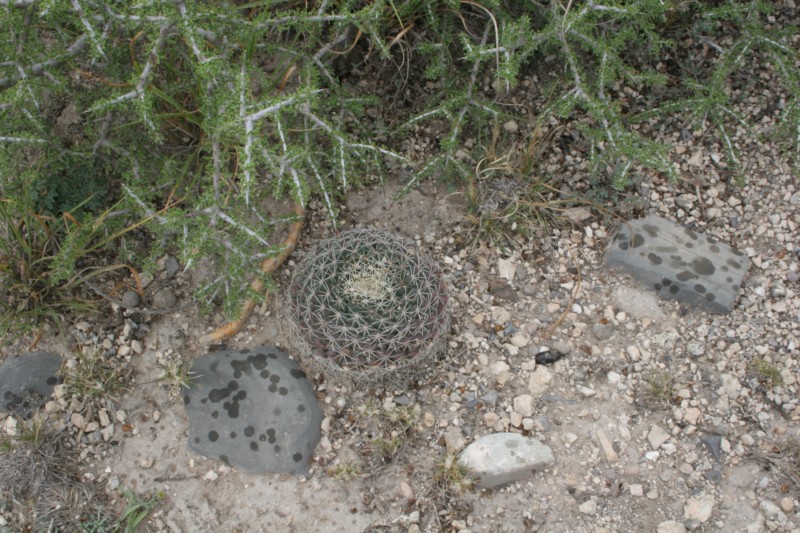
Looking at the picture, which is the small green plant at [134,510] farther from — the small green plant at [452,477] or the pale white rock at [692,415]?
the pale white rock at [692,415]

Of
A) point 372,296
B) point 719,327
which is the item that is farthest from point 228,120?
point 719,327

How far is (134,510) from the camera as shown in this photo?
305 centimetres

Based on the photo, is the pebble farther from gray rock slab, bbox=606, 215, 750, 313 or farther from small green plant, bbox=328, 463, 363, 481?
small green plant, bbox=328, 463, 363, 481

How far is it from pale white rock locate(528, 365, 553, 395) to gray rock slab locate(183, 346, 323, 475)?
0.99 meters

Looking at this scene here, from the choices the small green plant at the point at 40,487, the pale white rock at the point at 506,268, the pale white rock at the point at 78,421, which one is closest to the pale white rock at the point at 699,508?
the pale white rock at the point at 506,268

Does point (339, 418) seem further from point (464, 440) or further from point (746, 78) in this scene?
point (746, 78)

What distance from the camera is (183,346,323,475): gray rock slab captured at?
10.3 feet

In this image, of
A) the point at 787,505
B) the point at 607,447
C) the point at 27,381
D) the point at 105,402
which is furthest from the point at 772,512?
the point at 27,381

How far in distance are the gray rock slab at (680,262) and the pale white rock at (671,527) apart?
1.03 m

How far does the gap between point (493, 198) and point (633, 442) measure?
1330 mm

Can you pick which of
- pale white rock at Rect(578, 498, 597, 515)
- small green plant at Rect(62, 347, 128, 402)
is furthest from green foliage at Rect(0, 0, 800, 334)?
pale white rock at Rect(578, 498, 597, 515)

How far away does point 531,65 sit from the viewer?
3.82 metres

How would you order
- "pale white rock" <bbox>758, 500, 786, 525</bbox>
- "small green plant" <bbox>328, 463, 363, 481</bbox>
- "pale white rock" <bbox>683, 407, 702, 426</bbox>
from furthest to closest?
"pale white rock" <bbox>683, 407, 702, 426</bbox>, "small green plant" <bbox>328, 463, 363, 481</bbox>, "pale white rock" <bbox>758, 500, 786, 525</bbox>

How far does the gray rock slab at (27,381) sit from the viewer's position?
127 inches
